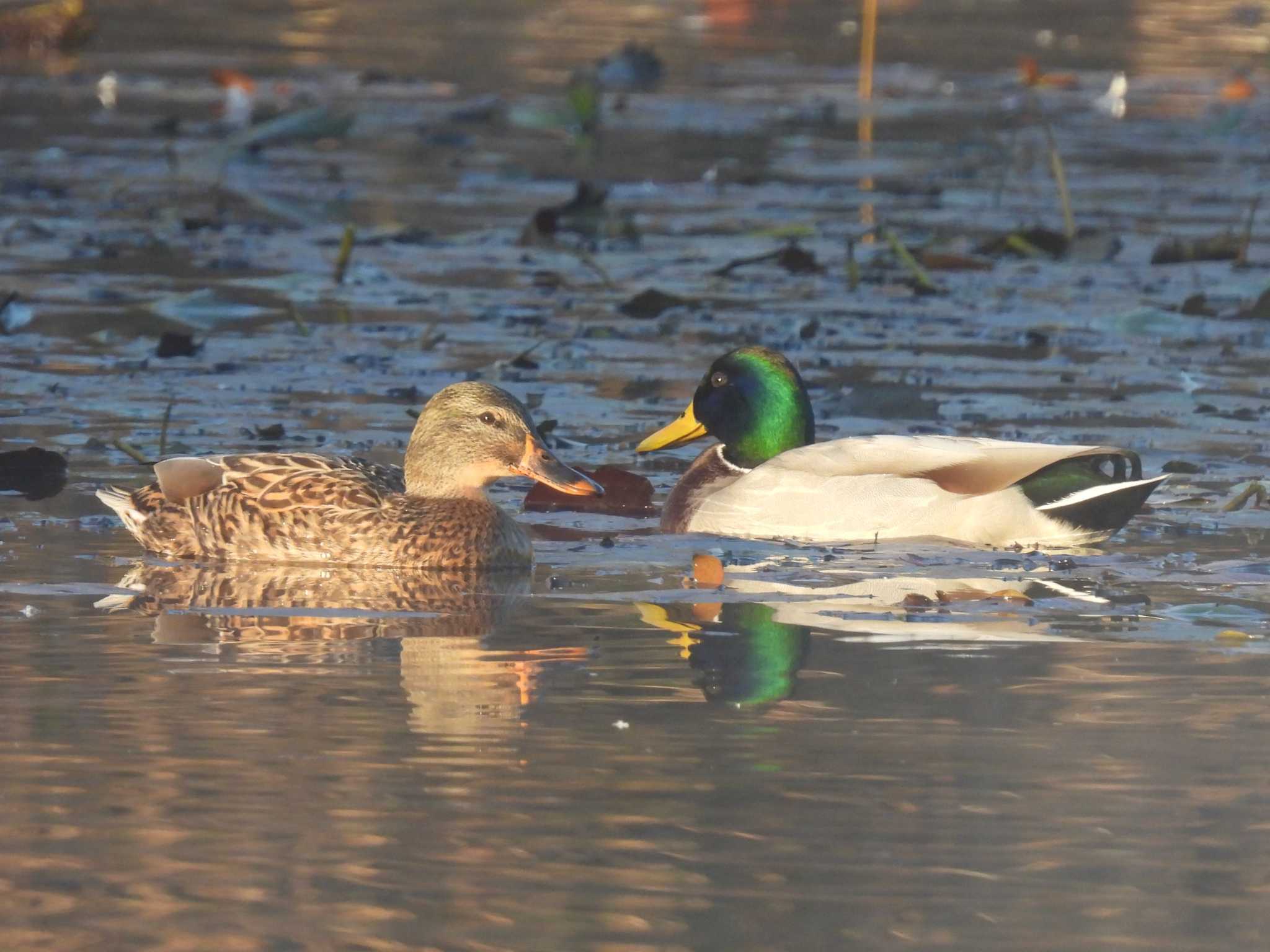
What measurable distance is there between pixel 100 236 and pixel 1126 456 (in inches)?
320

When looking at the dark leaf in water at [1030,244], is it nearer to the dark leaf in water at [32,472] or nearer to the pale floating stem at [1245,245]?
the pale floating stem at [1245,245]

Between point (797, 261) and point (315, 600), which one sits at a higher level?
point (797, 261)

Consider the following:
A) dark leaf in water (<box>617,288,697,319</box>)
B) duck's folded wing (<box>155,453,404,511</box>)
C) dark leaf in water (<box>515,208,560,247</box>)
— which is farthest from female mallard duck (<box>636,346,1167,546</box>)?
dark leaf in water (<box>515,208,560,247</box>)

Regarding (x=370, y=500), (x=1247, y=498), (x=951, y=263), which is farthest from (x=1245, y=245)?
(x=370, y=500)

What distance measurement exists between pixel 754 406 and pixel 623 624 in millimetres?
2189

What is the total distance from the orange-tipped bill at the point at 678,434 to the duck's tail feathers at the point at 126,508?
6.19ft

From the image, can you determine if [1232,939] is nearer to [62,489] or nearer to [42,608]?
[42,608]

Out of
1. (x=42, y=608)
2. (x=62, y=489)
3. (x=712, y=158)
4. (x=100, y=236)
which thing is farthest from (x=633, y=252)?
(x=42, y=608)

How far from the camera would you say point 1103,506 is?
8086 millimetres

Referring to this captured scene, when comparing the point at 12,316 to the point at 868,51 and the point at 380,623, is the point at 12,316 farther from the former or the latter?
the point at 868,51

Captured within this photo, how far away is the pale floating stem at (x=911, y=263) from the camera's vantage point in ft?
42.2

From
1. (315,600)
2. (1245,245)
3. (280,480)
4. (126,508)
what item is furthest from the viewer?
(1245,245)

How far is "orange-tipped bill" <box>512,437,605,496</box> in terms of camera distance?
26.1 ft

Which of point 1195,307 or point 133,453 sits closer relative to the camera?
point 133,453
